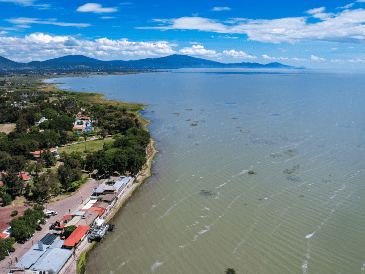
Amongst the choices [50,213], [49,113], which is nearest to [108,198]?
[50,213]

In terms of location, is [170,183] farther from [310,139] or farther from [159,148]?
[310,139]

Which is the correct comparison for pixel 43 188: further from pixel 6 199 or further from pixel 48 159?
pixel 48 159

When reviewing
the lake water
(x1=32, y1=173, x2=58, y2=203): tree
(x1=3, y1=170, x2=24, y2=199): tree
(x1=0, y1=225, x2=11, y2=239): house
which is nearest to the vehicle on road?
(x1=32, y1=173, x2=58, y2=203): tree

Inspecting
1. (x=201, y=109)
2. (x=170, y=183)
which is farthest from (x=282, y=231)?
(x=201, y=109)

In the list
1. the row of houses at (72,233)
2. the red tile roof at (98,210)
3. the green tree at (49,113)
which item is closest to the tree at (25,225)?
the row of houses at (72,233)

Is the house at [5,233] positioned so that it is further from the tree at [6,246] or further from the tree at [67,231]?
the tree at [67,231]

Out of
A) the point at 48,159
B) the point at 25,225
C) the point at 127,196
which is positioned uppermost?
the point at 48,159
